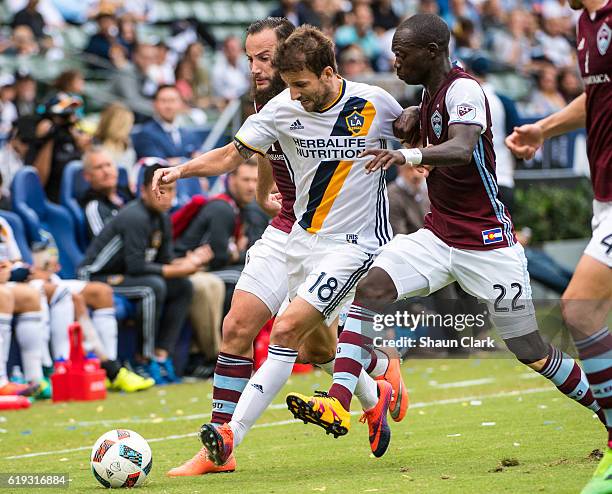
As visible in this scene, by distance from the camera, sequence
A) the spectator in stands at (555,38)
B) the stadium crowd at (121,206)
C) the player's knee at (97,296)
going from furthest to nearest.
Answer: the spectator in stands at (555,38)
the player's knee at (97,296)
the stadium crowd at (121,206)

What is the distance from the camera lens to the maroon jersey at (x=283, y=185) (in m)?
7.50

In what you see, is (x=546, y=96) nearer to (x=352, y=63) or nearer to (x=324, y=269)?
(x=352, y=63)

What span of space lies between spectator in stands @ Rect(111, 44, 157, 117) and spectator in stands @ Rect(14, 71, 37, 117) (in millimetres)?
2011

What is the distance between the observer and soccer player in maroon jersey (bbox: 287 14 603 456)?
6801 mm

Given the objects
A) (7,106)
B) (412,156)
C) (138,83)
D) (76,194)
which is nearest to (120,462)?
(412,156)

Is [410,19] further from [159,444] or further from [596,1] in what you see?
[159,444]

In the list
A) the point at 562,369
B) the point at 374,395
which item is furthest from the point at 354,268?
the point at 562,369

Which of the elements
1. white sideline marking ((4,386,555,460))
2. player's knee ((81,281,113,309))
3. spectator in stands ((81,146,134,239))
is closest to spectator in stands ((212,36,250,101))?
spectator in stands ((81,146,134,239))

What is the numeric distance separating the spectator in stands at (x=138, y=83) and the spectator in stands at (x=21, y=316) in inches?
245

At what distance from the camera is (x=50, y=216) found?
43.9ft

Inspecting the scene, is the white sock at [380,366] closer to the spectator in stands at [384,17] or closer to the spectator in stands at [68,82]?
the spectator in stands at [68,82]

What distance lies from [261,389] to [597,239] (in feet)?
6.94

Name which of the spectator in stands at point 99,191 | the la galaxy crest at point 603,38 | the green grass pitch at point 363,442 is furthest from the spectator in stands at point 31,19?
the la galaxy crest at point 603,38

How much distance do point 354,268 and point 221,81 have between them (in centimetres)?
1347
